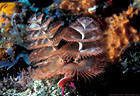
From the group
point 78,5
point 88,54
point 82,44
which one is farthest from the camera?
point 78,5

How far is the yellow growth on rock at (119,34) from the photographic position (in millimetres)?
2406

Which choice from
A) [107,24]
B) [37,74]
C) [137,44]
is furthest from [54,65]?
[137,44]

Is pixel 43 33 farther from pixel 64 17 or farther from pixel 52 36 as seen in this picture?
pixel 64 17

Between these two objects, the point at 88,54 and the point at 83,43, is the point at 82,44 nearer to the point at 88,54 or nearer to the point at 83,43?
the point at 83,43

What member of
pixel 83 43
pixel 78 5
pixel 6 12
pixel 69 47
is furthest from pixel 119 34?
pixel 6 12

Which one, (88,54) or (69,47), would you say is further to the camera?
(69,47)

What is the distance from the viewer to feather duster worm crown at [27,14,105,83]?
2.48 m

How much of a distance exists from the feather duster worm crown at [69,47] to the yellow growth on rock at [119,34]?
200 millimetres

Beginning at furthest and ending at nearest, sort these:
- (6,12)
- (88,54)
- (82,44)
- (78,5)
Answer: (6,12)
(78,5)
(82,44)
(88,54)

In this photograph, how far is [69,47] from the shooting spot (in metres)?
2.69

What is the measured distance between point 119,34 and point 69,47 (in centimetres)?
110

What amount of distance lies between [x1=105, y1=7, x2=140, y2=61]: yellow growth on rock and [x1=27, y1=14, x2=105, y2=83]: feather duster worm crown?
200mm

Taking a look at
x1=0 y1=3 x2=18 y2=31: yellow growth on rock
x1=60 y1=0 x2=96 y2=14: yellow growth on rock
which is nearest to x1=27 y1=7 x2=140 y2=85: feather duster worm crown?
x1=60 y1=0 x2=96 y2=14: yellow growth on rock

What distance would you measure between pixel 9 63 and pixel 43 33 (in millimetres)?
1858
